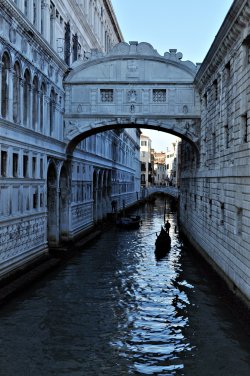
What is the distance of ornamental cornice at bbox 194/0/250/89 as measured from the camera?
427 inches

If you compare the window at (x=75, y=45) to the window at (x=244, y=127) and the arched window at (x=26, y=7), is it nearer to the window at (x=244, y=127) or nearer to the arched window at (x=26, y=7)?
the arched window at (x=26, y=7)

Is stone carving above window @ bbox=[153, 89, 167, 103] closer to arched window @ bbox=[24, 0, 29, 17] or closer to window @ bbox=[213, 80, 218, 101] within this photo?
window @ bbox=[213, 80, 218, 101]

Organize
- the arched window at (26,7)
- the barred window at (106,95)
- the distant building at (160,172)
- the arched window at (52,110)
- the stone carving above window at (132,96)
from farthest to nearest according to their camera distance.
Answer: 1. the distant building at (160,172)
2. the barred window at (106,95)
3. the stone carving above window at (132,96)
4. the arched window at (52,110)
5. the arched window at (26,7)

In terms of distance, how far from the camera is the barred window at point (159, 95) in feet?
63.9

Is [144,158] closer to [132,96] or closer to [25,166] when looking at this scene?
[132,96]

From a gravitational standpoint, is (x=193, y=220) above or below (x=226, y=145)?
below

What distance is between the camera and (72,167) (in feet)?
72.0

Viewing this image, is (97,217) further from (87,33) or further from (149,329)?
(149,329)

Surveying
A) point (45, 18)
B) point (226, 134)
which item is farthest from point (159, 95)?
point (226, 134)

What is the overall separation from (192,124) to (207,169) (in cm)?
282

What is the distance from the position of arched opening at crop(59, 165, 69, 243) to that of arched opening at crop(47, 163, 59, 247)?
144 centimetres

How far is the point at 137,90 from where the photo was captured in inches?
763

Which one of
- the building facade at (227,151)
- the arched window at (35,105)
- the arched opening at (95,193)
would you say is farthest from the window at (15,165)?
the arched opening at (95,193)

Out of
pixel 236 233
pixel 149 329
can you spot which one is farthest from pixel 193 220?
pixel 149 329
